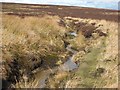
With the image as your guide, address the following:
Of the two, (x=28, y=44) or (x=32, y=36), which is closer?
(x=28, y=44)

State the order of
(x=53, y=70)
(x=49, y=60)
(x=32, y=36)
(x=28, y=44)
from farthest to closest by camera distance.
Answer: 1. (x=32, y=36)
2. (x=49, y=60)
3. (x=28, y=44)
4. (x=53, y=70)

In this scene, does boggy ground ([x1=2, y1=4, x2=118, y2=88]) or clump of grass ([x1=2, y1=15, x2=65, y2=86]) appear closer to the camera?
boggy ground ([x1=2, y1=4, x2=118, y2=88])

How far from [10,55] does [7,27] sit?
199 inches

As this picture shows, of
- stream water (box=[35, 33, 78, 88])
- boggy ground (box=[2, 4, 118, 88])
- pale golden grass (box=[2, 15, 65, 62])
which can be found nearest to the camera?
boggy ground (box=[2, 4, 118, 88])

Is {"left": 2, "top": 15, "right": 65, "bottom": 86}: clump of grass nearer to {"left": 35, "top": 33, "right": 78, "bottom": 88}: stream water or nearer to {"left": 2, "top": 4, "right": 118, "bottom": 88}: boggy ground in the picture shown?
{"left": 2, "top": 4, "right": 118, "bottom": 88}: boggy ground

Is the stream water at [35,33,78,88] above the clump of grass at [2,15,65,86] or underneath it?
underneath

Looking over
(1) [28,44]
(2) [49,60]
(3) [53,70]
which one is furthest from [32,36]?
(3) [53,70]

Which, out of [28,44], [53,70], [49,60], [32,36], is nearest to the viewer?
[53,70]

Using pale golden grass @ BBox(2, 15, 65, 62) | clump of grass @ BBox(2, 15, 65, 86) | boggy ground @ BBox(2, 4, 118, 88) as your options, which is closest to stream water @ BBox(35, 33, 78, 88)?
→ boggy ground @ BBox(2, 4, 118, 88)

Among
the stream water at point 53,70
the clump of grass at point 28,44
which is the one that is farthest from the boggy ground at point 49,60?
the stream water at point 53,70

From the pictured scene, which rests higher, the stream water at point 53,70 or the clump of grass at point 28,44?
the clump of grass at point 28,44

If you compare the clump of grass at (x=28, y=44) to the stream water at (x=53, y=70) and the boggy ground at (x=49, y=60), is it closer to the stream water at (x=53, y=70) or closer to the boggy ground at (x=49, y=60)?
the boggy ground at (x=49, y=60)

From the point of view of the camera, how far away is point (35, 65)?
1608cm

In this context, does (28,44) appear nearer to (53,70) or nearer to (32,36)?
(32,36)
